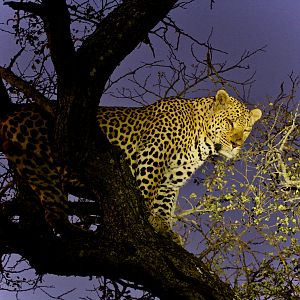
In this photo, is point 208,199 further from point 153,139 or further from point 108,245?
point 108,245

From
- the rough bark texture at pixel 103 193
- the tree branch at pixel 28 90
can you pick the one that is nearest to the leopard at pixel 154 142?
the tree branch at pixel 28 90

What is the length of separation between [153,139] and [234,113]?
1263 mm

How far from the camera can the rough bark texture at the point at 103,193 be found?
14.0ft

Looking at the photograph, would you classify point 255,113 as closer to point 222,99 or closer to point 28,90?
point 222,99

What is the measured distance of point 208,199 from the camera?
7.99 metres

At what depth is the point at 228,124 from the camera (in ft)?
25.9

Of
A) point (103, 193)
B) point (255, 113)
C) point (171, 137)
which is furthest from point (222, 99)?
point (103, 193)

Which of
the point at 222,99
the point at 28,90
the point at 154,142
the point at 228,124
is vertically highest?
the point at 222,99

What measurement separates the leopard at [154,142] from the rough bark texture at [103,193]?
122 centimetres

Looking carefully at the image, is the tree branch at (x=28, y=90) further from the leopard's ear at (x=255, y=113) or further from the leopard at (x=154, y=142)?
the leopard's ear at (x=255, y=113)

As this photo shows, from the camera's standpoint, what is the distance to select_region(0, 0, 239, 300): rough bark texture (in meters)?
4.25

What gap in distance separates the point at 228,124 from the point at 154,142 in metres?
1.15

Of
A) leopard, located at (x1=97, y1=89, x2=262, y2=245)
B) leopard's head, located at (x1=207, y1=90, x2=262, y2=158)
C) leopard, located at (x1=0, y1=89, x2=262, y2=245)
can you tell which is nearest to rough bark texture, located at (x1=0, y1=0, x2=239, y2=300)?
leopard, located at (x1=0, y1=89, x2=262, y2=245)

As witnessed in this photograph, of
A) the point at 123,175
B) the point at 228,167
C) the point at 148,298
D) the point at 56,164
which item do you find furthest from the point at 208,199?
the point at 123,175
